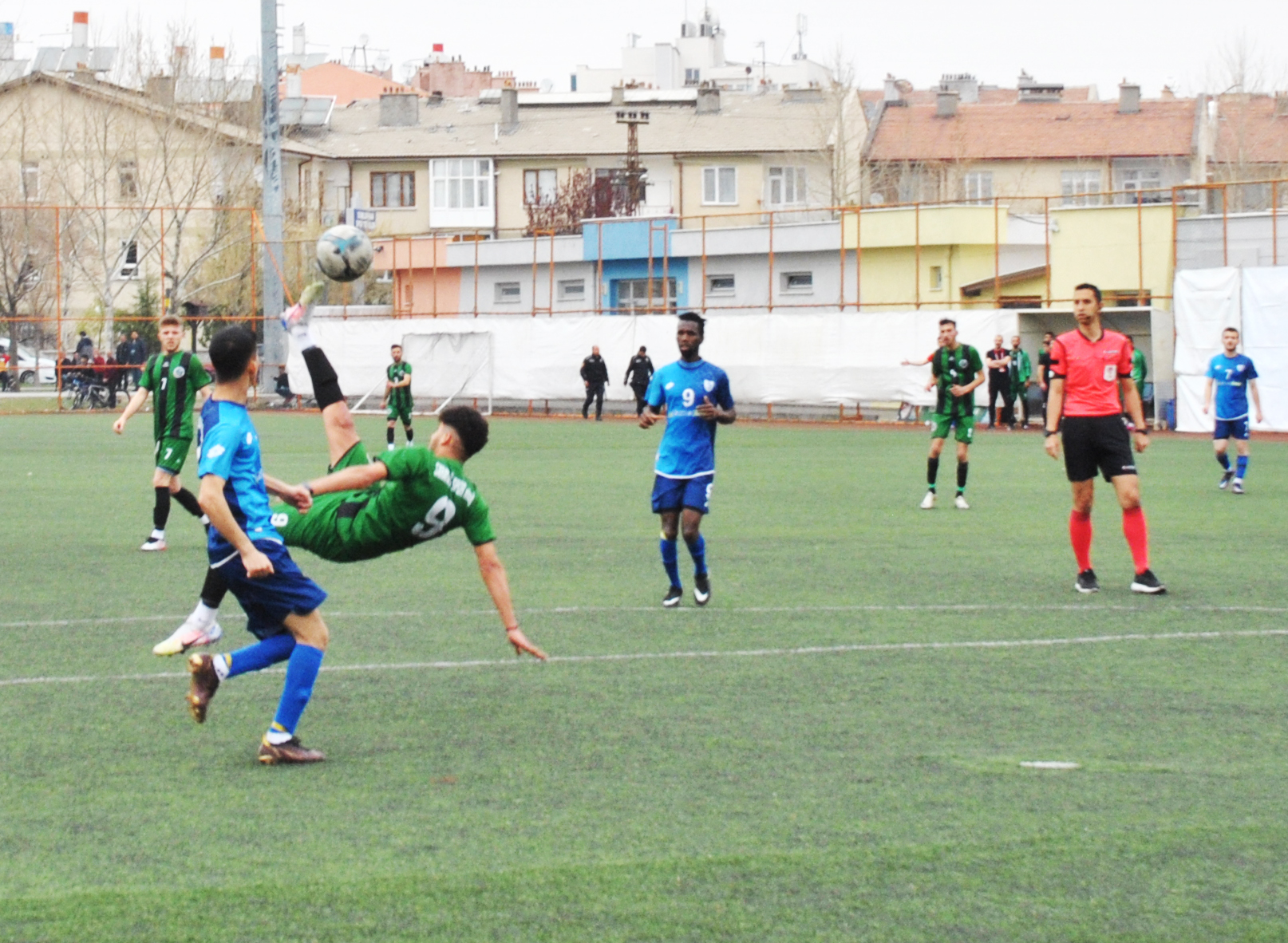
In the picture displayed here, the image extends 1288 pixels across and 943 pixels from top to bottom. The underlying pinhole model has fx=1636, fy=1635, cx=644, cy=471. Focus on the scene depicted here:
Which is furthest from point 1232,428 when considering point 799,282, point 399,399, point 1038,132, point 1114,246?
point 1038,132

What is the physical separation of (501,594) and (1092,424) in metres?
5.82

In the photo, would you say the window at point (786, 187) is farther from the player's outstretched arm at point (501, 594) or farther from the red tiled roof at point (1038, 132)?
the player's outstretched arm at point (501, 594)

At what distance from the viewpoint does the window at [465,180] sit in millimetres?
73438

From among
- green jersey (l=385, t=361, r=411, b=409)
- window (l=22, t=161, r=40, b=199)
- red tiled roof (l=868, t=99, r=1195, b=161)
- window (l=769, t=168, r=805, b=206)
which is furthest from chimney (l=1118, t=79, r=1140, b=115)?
green jersey (l=385, t=361, r=411, b=409)

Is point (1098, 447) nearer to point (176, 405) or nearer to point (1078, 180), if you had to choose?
point (176, 405)

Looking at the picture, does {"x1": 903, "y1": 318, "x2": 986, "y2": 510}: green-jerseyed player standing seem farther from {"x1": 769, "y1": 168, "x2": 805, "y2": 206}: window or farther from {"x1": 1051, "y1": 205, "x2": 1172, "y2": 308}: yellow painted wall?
{"x1": 769, "y1": 168, "x2": 805, "y2": 206}: window

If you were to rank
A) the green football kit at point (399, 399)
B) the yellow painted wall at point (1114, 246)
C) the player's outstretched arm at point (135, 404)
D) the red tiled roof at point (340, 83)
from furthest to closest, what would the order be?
the red tiled roof at point (340, 83), the yellow painted wall at point (1114, 246), the green football kit at point (399, 399), the player's outstretched arm at point (135, 404)

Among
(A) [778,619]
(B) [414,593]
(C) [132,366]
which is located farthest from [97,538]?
(C) [132,366]

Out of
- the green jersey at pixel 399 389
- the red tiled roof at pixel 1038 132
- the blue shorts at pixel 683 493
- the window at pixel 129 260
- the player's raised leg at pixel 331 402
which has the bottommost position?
the blue shorts at pixel 683 493

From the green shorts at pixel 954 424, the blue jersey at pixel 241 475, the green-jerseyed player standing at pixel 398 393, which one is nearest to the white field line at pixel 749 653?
the blue jersey at pixel 241 475

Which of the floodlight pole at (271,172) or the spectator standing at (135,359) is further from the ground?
the floodlight pole at (271,172)

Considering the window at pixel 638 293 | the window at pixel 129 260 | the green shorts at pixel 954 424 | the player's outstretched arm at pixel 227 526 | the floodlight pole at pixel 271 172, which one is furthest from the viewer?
the window at pixel 638 293

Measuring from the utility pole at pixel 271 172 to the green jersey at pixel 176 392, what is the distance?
26514 millimetres

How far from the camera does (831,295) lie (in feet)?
156
